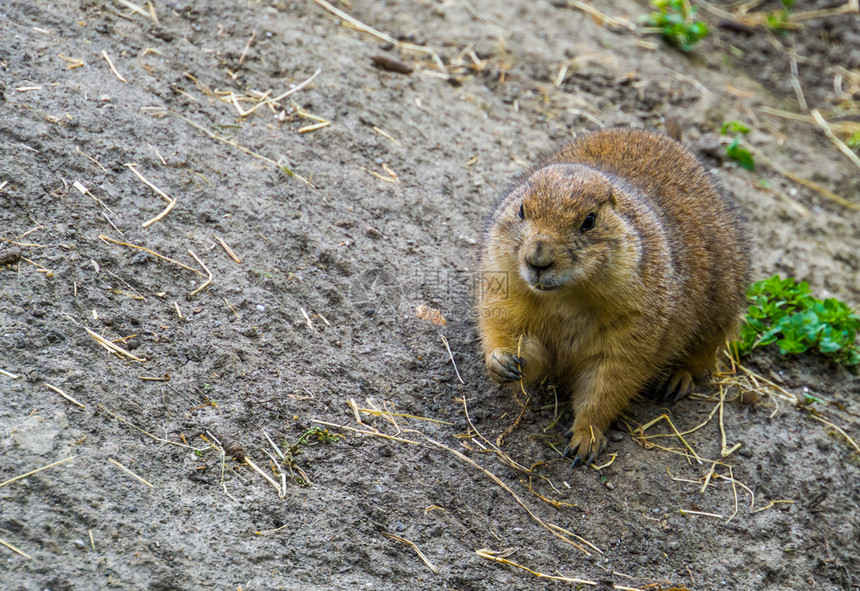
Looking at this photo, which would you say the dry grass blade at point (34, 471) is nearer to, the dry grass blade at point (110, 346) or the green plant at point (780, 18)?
the dry grass blade at point (110, 346)

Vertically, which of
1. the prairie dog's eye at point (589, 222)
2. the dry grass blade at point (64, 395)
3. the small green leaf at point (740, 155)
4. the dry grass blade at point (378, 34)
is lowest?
the dry grass blade at point (64, 395)

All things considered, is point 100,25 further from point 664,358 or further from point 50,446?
point 664,358

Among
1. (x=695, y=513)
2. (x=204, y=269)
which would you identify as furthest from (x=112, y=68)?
(x=695, y=513)

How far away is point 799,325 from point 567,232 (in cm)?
273

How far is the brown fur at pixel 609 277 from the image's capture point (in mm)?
3924

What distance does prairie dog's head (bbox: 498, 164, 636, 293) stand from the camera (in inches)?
147

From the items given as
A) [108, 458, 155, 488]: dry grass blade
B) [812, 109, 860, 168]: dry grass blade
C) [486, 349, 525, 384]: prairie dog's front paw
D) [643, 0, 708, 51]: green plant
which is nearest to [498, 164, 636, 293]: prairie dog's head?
[486, 349, 525, 384]: prairie dog's front paw

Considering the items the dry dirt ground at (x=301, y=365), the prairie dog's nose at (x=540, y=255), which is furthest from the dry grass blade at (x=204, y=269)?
the prairie dog's nose at (x=540, y=255)

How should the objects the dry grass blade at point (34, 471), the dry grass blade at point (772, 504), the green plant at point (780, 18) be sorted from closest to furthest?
the dry grass blade at point (34, 471)
the dry grass blade at point (772, 504)
the green plant at point (780, 18)

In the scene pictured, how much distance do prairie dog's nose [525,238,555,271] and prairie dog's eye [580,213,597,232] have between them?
12.1 inches

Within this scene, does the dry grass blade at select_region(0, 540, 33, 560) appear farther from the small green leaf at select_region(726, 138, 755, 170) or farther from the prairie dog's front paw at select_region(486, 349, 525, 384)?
the small green leaf at select_region(726, 138, 755, 170)

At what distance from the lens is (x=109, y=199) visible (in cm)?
439

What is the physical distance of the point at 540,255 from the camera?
368 centimetres

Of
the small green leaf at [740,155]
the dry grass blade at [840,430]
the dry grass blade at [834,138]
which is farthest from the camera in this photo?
the dry grass blade at [834,138]
